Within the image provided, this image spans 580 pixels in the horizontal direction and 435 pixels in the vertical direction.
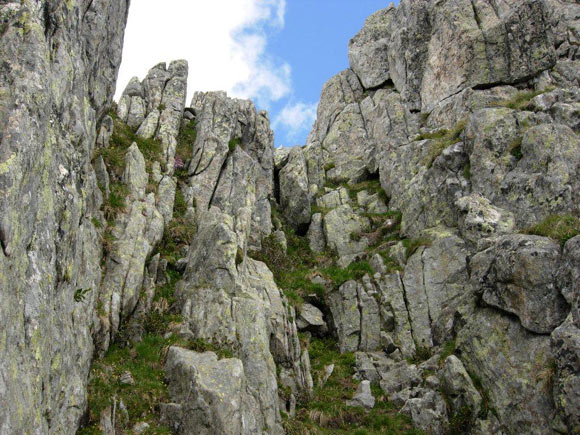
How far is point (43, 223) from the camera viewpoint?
15.6 m

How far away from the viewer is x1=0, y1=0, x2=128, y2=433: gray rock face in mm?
12877

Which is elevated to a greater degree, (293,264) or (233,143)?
(233,143)

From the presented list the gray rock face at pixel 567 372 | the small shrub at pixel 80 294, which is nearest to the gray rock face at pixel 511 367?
the gray rock face at pixel 567 372

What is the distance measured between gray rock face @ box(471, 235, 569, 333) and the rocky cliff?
101 mm

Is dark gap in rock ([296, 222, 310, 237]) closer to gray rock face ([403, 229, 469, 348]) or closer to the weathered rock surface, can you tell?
the weathered rock surface

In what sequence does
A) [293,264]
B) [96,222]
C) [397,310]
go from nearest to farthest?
[96,222] → [397,310] → [293,264]

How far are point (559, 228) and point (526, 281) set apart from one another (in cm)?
324

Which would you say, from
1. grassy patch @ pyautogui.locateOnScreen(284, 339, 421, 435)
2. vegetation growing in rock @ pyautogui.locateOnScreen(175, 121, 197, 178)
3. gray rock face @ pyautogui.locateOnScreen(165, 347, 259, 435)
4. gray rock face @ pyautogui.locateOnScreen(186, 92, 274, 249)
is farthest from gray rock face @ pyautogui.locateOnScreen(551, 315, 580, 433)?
vegetation growing in rock @ pyautogui.locateOnScreen(175, 121, 197, 178)

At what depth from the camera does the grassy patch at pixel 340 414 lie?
2256 centimetres

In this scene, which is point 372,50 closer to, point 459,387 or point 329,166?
point 329,166

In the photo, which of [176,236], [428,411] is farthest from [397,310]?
[176,236]

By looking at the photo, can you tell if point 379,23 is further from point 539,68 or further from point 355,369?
point 355,369

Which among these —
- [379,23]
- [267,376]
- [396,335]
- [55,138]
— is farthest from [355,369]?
[379,23]

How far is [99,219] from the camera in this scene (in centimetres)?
2567
